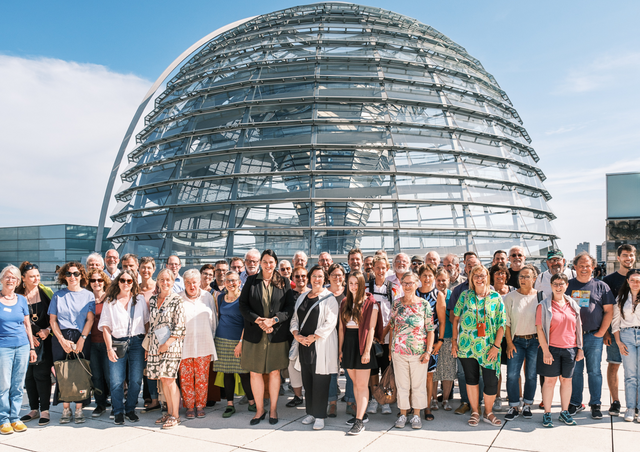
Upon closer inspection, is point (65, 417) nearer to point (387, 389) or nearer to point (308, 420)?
point (308, 420)

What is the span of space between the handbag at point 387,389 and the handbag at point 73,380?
12.4 feet

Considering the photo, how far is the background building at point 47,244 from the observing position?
31.0m

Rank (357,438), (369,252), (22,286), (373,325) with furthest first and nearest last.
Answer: (369,252)
(22,286)
(373,325)
(357,438)

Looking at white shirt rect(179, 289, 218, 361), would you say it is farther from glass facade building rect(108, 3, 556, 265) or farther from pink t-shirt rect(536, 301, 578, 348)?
glass facade building rect(108, 3, 556, 265)

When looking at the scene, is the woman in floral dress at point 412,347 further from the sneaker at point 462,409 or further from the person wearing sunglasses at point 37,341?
the person wearing sunglasses at point 37,341

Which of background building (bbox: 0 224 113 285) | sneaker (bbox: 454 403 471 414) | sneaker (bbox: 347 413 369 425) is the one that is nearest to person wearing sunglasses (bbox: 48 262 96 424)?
sneaker (bbox: 347 413 369 425)

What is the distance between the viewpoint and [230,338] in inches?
229

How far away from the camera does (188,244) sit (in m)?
12.7

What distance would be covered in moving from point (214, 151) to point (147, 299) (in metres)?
8.07

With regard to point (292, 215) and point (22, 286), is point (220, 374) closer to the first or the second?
point (22, 286)

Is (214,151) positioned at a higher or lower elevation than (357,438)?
higher

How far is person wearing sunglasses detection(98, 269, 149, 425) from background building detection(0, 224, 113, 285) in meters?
27.6

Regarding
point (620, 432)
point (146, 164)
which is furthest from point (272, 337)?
point (146, 164)

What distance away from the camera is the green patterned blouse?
5.14 metres
